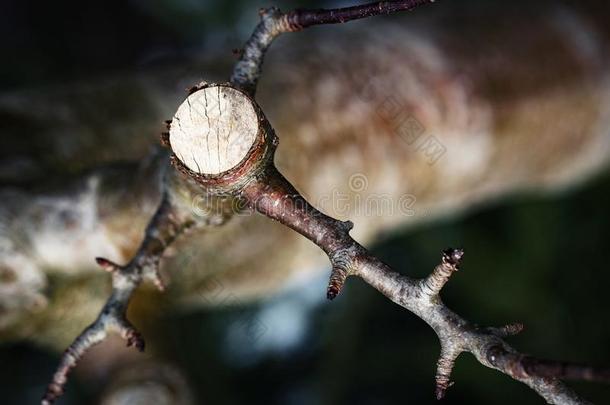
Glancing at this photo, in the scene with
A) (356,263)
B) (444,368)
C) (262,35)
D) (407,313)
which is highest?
(407,313)

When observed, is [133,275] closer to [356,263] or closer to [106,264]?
[106,264]

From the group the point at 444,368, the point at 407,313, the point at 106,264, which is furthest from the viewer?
the point at 407,313

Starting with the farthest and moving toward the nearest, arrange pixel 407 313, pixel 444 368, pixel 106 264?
pixel 407 313 → pixel 106 264 → pixel 444 368

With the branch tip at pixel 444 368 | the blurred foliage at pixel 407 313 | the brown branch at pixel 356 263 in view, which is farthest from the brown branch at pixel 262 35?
the blurred foliage at pixel 407 313

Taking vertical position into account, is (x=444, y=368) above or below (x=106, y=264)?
below

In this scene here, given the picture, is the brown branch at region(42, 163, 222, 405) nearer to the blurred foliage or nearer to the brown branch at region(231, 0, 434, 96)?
the brown branch at region(231, 0, 434, 96)

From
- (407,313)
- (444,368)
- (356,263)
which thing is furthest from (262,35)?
(407,313)

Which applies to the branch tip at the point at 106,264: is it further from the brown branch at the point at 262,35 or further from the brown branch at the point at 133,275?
the brown branch at the point at 262,35

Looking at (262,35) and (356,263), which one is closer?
(356,263)

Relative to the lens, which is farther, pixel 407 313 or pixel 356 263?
pixel 407 313

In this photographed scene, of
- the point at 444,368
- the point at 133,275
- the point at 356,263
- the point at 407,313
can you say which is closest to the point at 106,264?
the point at 133,275

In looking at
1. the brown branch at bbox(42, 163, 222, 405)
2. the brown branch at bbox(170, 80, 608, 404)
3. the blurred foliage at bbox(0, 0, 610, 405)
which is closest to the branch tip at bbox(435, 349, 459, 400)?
the brown branch at bbox(170, 80, 608, 404)

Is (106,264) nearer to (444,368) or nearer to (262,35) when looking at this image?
(262,35)
